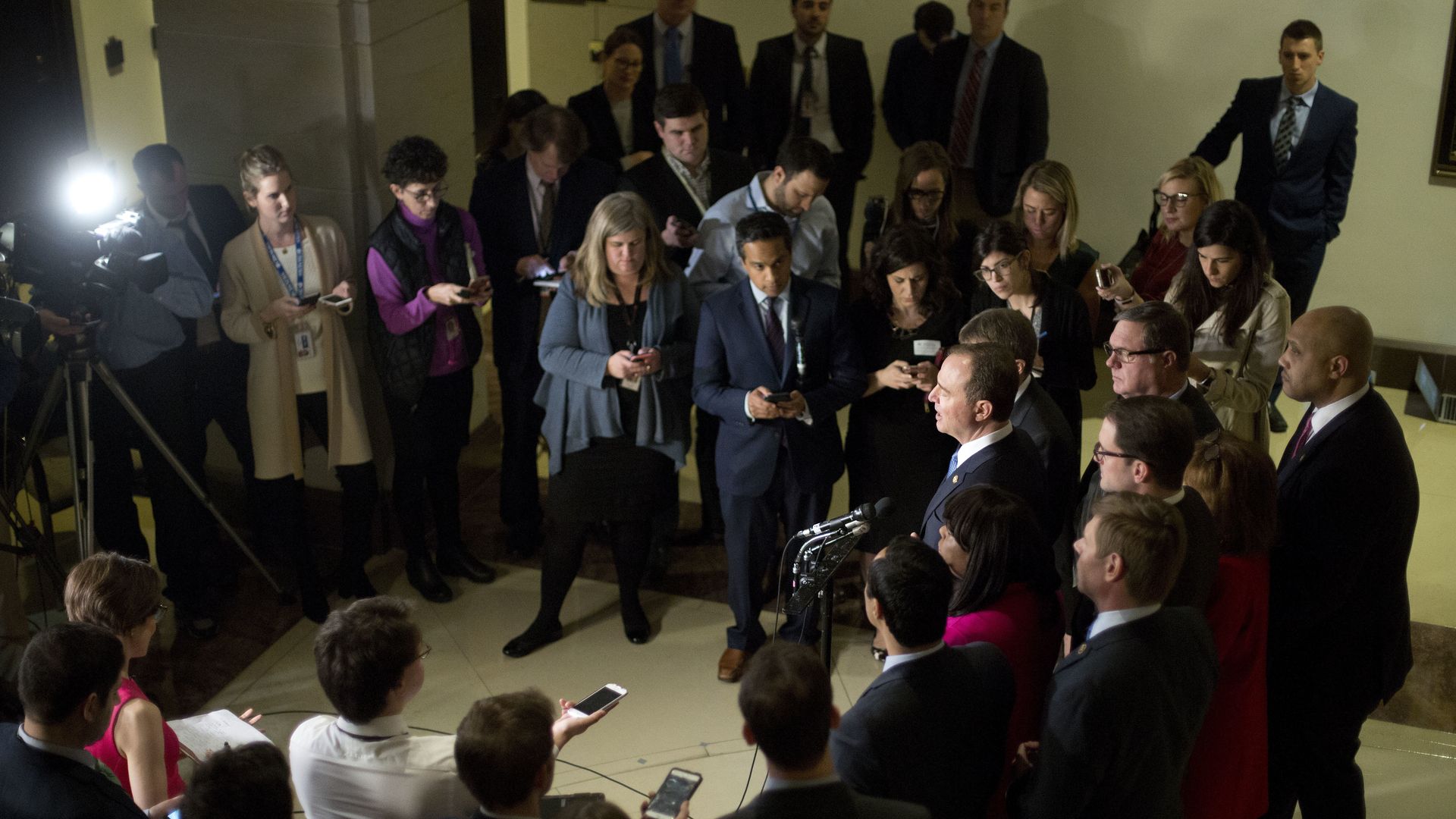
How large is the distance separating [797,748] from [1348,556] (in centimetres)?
174

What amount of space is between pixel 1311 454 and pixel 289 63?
12.6ft

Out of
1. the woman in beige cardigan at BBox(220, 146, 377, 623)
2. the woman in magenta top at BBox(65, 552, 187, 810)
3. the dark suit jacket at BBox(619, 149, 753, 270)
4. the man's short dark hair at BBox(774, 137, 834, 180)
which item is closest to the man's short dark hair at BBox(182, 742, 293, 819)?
the woman in magenta top at BBox(65, 552, 187, 810)

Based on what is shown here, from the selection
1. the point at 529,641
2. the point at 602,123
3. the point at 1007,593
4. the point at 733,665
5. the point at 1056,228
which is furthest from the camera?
the point at 602,123

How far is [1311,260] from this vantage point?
6305 millimetres

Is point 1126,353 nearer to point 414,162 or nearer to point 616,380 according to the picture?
point 616,380

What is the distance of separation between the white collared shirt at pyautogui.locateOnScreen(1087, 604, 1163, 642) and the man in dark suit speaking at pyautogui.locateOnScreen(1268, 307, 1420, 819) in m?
0.87

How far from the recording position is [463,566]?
501 cm

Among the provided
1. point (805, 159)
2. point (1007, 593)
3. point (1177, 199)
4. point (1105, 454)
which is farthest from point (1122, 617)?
point (1177, 199)

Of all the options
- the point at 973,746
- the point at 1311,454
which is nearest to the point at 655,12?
the point at 1311,454

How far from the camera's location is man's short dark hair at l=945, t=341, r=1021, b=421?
326 centimetres

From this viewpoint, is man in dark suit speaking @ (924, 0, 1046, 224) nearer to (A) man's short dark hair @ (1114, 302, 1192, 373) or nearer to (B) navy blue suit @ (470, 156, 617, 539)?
(B) navy blue suit @ (470, 156, 617, 539)

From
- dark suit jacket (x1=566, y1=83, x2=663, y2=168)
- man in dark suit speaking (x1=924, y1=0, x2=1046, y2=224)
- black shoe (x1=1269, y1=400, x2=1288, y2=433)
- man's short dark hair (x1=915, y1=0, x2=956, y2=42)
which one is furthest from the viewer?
man's short dark hair (x1=915, y1=0, x2=956, y2=42)

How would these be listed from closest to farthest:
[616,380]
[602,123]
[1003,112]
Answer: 1. [616,380]
2. [602,123]
3. [1003,112]

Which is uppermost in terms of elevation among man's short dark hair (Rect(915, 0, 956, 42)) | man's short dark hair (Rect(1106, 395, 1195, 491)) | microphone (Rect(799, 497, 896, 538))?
man's short dark hair (Rect(915, 0, 956, 42))
